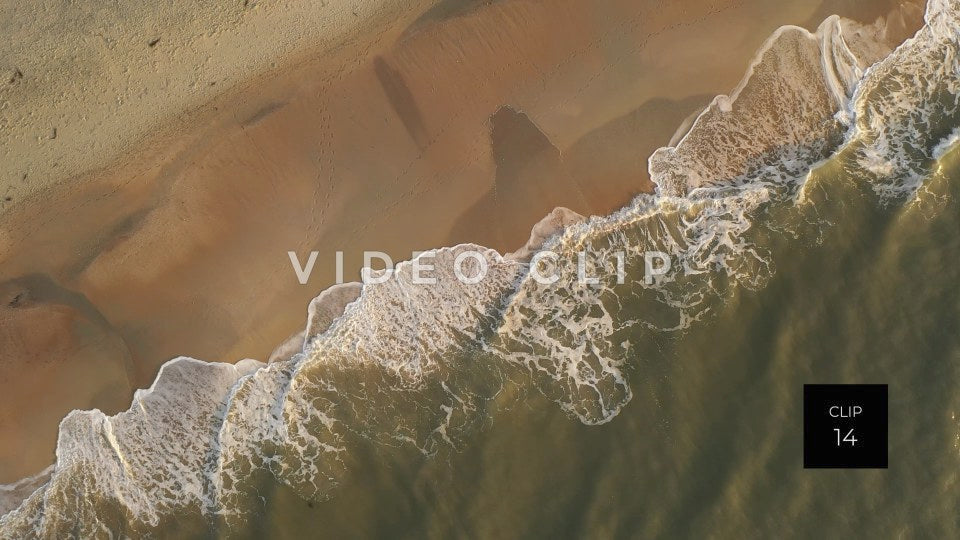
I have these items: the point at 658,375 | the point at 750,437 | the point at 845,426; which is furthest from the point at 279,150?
the point at 845,426

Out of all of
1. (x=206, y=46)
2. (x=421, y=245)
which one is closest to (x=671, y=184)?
(x=421, y=245)

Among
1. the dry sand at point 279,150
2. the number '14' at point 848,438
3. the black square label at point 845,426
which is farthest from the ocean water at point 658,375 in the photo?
the dry sand at point 279,150

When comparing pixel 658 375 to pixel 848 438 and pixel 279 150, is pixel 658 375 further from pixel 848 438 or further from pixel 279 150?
pixel 279 150

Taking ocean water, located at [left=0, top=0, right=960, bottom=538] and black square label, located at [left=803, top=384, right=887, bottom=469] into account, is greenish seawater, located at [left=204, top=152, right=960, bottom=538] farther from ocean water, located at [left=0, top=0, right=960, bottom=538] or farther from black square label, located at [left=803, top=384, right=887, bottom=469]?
black square label, located at [left=803, top=384, right=887, bottom=469]

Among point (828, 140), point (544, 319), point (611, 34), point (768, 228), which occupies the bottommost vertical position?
point (544, 319)

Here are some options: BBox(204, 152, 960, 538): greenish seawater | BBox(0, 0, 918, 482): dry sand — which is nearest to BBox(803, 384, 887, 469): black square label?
BBox(204, 152, 960, 538): greenish seawater

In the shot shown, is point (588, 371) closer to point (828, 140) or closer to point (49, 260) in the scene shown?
point (828, 140)
